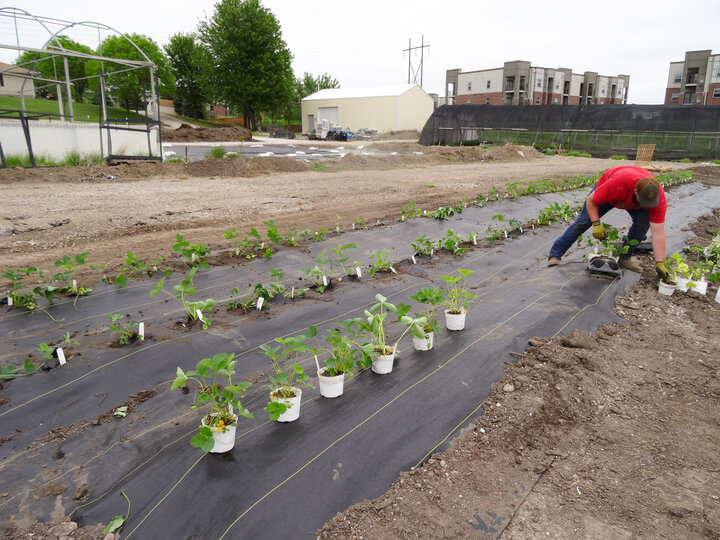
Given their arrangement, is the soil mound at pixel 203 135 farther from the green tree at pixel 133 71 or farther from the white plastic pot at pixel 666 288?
the white plastic pot at pixel 666 288

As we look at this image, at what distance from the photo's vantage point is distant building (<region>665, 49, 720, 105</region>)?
40938 millimetres

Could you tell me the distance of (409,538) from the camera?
5.74ft

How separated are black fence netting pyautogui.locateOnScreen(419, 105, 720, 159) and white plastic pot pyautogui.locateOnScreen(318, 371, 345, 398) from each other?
988 inches

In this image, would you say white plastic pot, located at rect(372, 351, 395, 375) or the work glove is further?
the work glove

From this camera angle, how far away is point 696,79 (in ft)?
141

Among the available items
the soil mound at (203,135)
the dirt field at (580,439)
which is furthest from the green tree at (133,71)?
the dirt field at (580,439)

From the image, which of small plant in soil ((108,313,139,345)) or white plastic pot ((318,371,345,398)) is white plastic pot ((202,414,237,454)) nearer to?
white plastic pot ((318,371,345,398))

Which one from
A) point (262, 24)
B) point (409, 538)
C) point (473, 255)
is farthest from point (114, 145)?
point (262, 24)

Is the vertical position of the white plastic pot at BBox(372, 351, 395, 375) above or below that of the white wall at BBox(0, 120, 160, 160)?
below

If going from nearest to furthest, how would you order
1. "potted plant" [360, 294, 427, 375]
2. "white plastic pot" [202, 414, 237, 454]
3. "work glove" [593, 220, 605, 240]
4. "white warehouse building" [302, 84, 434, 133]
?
"white plastic pot" [202, 414, 237, 454] → "potted plant" [360, 294, 427, 375] → "work glove" [593, 220, 605, 240] → "white warehouse building" [302, 84, 434, 133]

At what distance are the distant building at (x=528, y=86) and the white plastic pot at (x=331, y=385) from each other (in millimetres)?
50275

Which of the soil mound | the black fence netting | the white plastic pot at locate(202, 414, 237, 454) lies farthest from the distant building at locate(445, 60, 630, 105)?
the white plastic pot at locate(202, 414, 237, 454)

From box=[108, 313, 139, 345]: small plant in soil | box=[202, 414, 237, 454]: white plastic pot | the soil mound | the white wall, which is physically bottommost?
box=[202, 414, 237, 454]: white plastic pot

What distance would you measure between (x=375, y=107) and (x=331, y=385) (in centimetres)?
3882
